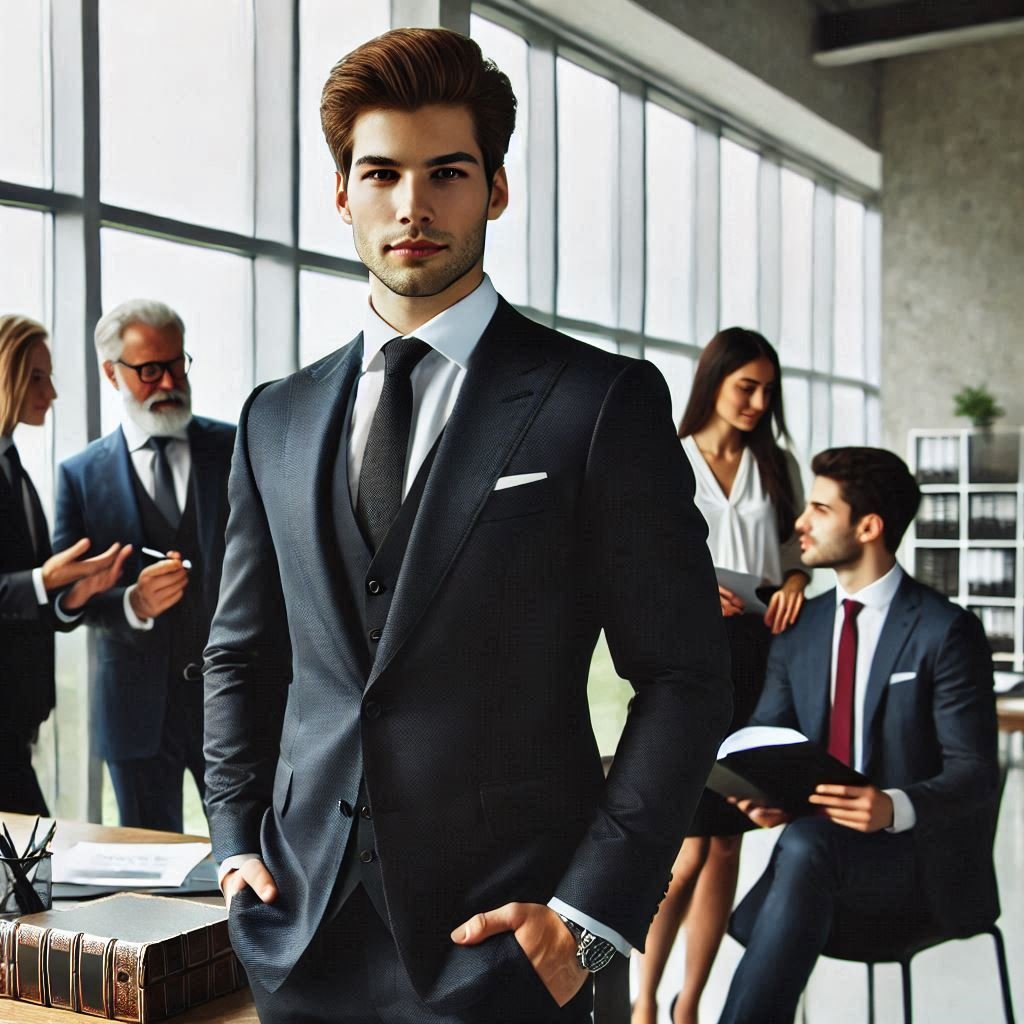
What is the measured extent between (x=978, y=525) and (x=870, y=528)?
23.2ft

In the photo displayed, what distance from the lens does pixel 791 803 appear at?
259cm

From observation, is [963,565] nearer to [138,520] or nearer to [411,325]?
[138,520]

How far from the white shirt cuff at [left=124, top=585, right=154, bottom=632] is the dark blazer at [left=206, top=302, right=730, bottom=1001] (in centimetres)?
244

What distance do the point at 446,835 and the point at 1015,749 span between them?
7.80 m

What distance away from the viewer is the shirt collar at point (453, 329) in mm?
1329

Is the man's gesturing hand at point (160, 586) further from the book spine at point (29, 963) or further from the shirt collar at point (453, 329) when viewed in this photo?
the shirt collar at point (453, 329)

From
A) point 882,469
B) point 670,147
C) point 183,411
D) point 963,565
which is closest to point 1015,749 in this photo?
Result: point 963,565

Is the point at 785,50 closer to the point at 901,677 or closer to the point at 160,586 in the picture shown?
the point at 160,586

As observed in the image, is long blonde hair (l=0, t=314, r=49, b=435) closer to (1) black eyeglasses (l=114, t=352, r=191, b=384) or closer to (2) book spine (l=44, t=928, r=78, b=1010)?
(1) black eyeglasses (l=114, t=352, r=191, b=384)

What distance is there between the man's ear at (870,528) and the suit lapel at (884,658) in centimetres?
21

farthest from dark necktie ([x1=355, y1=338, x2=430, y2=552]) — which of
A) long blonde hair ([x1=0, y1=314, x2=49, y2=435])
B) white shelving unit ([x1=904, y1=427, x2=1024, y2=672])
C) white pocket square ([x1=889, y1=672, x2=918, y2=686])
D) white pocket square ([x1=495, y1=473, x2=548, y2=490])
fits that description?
white shelving unit ([x1=904, y1=427, x2=1024, y2=672])

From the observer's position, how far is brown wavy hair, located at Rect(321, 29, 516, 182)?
1252 mm

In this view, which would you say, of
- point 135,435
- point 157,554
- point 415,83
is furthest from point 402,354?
point 135,435

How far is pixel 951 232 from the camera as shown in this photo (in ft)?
35.4
